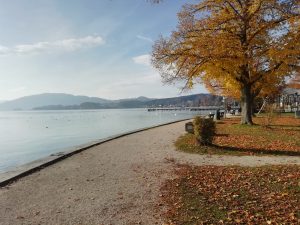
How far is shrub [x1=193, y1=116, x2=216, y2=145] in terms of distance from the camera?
1631 centimetres

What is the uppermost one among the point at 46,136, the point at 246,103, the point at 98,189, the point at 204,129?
the point at 246,103

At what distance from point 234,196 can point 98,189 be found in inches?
138

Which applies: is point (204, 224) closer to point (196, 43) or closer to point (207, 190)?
point (207, 190)

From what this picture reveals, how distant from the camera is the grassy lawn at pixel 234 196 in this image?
674cm

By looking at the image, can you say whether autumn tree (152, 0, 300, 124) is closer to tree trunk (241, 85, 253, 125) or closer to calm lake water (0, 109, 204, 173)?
tree trunk (241, 85, 253, 125)

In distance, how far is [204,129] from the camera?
16.3m

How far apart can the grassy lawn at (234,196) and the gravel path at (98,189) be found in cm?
54

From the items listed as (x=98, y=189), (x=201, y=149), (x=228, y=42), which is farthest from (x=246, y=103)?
(x=98, y=189)

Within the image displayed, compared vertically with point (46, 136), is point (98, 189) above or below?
above

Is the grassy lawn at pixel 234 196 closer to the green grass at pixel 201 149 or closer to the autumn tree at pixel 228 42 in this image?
the green grass at pixel 201 149

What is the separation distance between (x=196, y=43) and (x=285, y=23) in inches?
218

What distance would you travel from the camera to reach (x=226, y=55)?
77.0 ft

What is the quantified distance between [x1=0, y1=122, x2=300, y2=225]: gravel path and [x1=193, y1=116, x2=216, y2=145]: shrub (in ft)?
6.06

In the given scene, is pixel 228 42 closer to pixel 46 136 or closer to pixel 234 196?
pixel 234 196
